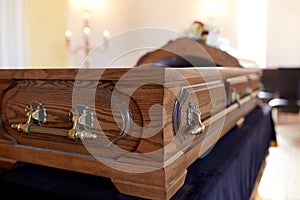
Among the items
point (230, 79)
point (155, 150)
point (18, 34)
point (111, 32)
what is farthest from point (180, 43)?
point (111, 32)

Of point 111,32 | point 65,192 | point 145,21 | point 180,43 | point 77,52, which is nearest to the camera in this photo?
point 65,192

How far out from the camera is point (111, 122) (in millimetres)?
634

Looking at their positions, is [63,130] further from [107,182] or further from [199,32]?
[199,32]

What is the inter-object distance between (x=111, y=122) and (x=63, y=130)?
140 millimetres

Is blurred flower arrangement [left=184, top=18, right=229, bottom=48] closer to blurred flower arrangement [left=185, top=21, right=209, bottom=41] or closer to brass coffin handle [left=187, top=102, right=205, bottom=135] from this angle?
blurred flower arrangement [left=185, top=21, right=209, bottom=41]

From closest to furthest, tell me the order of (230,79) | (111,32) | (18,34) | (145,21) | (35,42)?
(230,79) → (18,34) → (35,42) → (111,32) → (145,21)

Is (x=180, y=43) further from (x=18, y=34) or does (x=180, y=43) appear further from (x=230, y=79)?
(x=18, y=34)

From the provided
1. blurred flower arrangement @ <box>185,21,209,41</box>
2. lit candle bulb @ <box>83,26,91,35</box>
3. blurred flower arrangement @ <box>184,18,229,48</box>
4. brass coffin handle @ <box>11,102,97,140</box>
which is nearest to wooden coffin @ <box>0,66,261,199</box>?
brass coffin handle @ <box>11,102,97,140</box>

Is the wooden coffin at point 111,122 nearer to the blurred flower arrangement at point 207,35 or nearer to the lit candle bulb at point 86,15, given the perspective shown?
the blurred flower arrangement at point 207,35

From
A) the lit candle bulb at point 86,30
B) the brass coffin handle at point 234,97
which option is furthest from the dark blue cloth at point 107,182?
the lit candle bulb at point 86,30

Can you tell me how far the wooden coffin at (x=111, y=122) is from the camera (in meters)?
0.59

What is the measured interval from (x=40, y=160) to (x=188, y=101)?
1.33 feet

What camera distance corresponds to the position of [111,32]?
399 centimetres

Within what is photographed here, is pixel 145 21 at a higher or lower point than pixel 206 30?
higher
